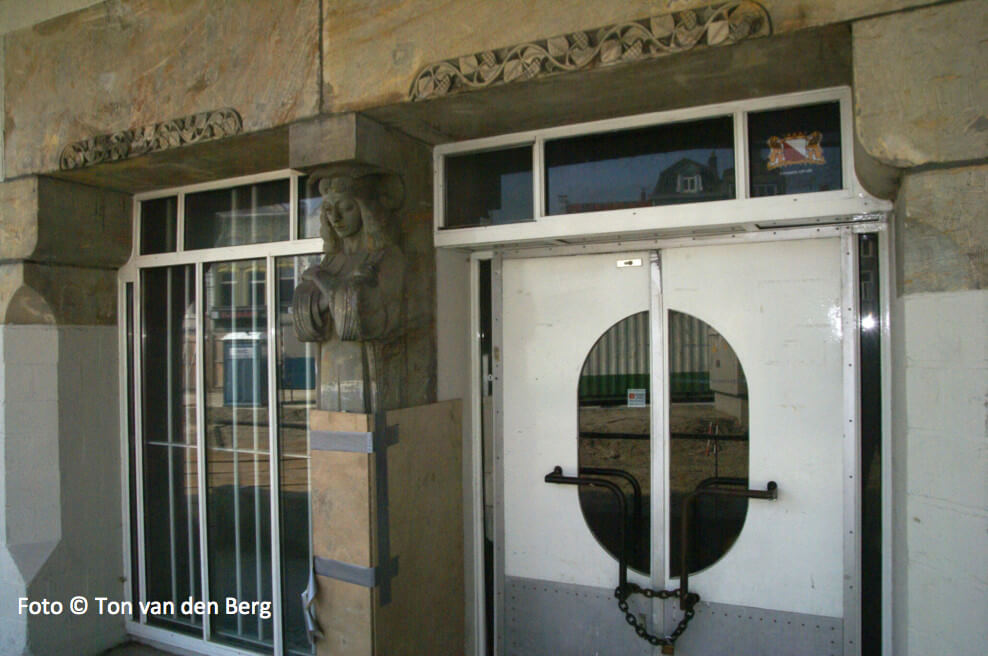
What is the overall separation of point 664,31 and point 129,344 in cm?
366

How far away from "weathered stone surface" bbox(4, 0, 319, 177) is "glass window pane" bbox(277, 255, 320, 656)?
95 cm

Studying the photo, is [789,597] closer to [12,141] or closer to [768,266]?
[768,266]

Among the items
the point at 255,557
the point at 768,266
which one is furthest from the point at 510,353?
the point at 255,557

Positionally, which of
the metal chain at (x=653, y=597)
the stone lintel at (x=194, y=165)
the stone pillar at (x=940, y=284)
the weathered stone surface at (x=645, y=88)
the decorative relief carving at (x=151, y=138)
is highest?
the decorative relief carving at (x=151, y=138)

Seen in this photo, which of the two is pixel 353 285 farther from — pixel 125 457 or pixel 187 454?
pixel 125 457

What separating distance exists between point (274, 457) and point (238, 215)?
1.41 meters

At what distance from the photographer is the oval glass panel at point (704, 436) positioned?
2.81 m

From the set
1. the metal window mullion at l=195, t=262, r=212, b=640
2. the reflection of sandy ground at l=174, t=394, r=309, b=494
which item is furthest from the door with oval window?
the metal window mullion at l=195, t=262, r=212, b=640

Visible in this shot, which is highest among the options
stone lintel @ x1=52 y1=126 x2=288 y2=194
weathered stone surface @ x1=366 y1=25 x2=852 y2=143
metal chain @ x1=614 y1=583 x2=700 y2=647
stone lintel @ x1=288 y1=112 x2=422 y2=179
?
weathered stone surface @ x1=366 y1=25 x2=852 y2=143

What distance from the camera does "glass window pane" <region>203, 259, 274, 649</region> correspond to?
3672 millimetres

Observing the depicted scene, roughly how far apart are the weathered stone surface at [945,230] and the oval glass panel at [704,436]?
1.00m

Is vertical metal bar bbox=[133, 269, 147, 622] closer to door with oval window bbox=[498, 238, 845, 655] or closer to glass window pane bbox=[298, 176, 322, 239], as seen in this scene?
glass window pane bbox=[298, 176, 322, 239]

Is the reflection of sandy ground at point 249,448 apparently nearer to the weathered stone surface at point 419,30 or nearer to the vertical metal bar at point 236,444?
the vertical metal bar at point 236,444

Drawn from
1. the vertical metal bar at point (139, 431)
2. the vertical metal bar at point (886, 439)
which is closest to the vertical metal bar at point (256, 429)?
the vertical metal bar at point (139, 431)
